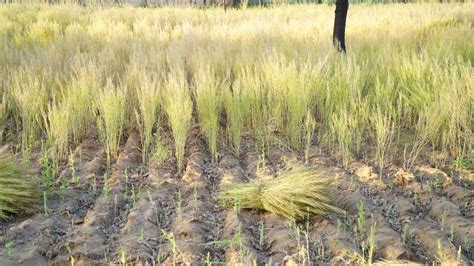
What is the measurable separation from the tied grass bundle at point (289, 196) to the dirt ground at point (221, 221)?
0.05 meters

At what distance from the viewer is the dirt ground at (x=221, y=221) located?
267 centimetres

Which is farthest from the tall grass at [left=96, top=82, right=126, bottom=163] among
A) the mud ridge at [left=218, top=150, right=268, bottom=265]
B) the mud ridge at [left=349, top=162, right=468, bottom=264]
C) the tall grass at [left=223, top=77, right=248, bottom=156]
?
the mud ridge at [left=349, top=162, right=468, bottom=264]

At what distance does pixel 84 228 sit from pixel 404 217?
161cm

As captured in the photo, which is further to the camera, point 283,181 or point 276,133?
point 276,133

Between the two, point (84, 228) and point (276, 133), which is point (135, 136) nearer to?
point (276, 133)

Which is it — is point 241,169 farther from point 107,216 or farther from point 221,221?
point 107,216

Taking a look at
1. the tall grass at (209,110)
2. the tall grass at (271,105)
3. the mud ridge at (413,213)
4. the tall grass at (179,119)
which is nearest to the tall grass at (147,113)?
the tall grass at (271,105)

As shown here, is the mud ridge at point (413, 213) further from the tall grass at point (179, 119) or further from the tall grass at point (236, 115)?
the tall grass at point (179, 119)

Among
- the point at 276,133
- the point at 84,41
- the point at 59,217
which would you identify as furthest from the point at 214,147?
the point at 84,41

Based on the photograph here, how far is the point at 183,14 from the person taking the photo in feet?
37.4

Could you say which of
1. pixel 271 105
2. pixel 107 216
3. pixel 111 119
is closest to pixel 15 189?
pixel 107 216

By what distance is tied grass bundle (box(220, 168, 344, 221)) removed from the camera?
9.87 feet

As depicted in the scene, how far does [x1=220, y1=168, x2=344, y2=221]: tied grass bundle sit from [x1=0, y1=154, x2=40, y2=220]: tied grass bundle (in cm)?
103

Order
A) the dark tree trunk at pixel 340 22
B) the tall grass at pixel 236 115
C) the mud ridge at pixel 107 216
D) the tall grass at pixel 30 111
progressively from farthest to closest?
the dark tree trunk at pixel 340 22 → the tall grass at pixel 30 111 → the tall grass at pixel 236 115 → the mud ridge at pixel 107 216
